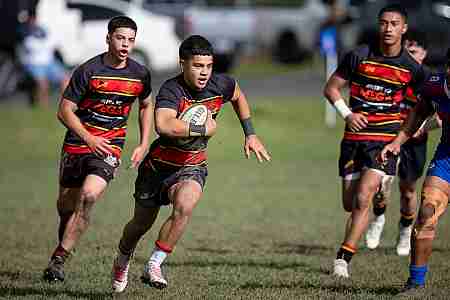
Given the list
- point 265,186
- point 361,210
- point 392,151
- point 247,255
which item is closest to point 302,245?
point 247,255

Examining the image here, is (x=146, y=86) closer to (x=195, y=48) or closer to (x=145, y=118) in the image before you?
(x=145, y=118)

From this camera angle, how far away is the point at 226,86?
811 centimetres

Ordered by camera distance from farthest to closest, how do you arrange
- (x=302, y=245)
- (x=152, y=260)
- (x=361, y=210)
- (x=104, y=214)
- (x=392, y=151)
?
(x=104, y=214), (x=302, y=245), (x=361, y=210), (x=392, y=151), (x=152, y=260)

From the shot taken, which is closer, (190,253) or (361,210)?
(361,210)

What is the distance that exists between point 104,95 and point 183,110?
112 cm

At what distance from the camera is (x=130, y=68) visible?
8.77 metres

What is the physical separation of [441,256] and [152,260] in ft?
12.2

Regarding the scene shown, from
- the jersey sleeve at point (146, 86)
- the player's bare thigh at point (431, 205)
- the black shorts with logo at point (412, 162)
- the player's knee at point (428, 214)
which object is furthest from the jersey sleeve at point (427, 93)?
the black shorts with logo at point (412, 162)

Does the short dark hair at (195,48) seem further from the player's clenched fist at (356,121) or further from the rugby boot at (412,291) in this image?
the rugby boot at (412,291)

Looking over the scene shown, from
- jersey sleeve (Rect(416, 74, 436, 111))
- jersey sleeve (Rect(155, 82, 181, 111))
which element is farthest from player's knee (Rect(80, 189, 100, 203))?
jersey sleeve (Rect(416, 74, 436, 111))

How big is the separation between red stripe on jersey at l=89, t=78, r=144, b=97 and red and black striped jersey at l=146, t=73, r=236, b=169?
0.83 m

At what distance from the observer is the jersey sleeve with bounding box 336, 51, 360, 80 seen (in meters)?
9.29

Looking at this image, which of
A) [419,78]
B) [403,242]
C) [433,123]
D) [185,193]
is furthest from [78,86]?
[403,242]

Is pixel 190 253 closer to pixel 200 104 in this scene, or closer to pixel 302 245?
pixel 302 245
